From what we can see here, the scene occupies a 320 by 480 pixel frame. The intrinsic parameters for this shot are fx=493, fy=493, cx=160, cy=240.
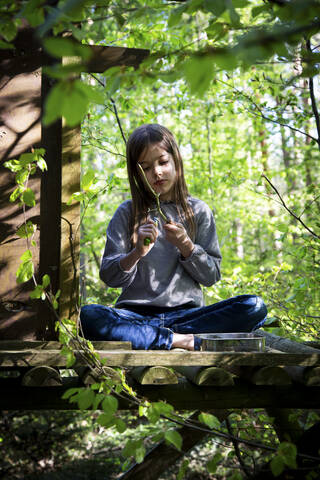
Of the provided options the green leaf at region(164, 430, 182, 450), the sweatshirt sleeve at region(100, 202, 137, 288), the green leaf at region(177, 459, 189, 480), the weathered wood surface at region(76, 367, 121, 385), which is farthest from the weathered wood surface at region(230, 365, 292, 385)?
the sweatshirt sleeve at region(100, 202, 137, 288)

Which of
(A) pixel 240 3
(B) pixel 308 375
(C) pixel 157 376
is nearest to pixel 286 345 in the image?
(B) pixel 308 375

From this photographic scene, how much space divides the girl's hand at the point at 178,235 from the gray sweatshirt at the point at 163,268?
11 cm

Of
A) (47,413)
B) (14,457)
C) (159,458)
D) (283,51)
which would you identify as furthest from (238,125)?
(283,51)

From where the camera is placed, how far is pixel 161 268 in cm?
299

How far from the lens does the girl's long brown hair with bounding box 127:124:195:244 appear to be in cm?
300

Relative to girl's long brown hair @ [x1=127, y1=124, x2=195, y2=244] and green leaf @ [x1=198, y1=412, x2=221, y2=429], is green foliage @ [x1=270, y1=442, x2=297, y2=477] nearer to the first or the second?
green leaf @ [x1=198, y1=412, x2=221, y2=429]

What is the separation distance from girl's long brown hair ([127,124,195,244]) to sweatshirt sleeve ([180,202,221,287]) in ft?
0.19

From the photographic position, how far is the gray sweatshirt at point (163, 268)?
9.11ft

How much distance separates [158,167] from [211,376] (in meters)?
1.36

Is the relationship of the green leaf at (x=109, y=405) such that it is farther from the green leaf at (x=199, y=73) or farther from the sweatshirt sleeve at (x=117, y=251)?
the sweatshirt sleeve at (x=117, y=251)

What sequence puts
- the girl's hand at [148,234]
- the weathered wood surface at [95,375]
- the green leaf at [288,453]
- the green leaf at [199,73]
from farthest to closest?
the girl's hand at [148,234] < the weathered wood surface at [95,375] < the green leaf at [288,453] < the green leaf at [199,73]

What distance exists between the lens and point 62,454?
6059mm

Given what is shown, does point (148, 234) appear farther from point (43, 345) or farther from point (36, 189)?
point (43, 345)

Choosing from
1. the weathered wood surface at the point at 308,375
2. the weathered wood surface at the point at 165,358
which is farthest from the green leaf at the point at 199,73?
the weathered wood surface at the point at 308,375
